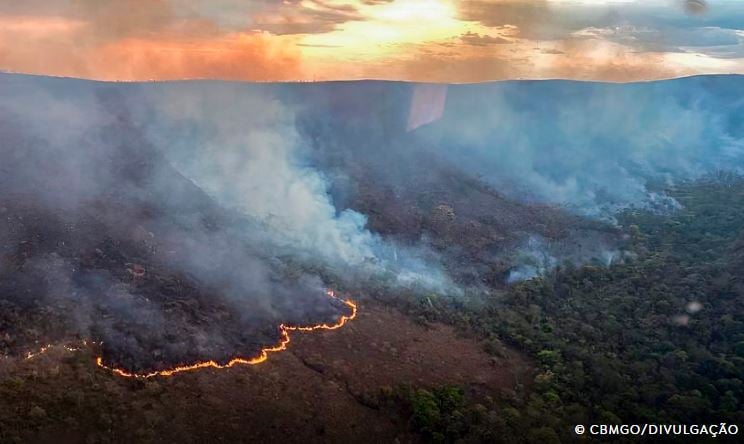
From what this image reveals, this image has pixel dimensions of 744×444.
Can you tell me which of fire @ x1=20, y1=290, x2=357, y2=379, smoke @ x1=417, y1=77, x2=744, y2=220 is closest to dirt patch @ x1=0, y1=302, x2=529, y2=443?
fire @ x1=20, y1=290, x2=357, y2=379

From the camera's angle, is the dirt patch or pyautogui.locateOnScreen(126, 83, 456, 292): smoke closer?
the dirt patch

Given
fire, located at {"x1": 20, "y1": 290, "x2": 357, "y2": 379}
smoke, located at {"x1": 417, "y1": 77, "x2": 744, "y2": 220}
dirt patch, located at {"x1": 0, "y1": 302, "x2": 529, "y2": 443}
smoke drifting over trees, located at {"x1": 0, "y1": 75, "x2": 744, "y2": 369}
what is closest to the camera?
dirt patch, located at {"x1": 0, "y1": 302, "x2": 529, "y2": 443}

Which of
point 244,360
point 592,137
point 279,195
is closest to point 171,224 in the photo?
point 279,195

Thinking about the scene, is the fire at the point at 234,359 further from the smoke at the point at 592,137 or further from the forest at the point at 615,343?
the smoke at the point at 592,137

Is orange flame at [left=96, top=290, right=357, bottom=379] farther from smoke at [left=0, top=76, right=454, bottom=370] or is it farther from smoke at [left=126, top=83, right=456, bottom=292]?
smoke at [left=126, top=83, right=456, bottom=292]

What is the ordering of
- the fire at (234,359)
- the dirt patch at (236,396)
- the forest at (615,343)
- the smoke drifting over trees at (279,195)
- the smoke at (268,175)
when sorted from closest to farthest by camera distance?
the dirt patch at (236,396), the fire at (234,359), the forest at (615,343), the smoke drifting over trees at (279,195), the smoke at (268,175)

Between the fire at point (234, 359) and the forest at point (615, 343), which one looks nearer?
the fire at point (234, 359)

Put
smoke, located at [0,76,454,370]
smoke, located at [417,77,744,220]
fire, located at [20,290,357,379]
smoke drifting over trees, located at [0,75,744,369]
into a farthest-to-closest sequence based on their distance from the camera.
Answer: smoke, located at [417,77,744,220] < smoke drifting over trees, located at [0,75,744,369] < smoke, located at [0,76,454,370] < fire, located at [20,290,357,379]

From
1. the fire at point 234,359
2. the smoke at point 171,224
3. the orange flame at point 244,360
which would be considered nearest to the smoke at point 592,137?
the smoke at point 171,224

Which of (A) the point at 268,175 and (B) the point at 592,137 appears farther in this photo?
(B) the point at 592,137

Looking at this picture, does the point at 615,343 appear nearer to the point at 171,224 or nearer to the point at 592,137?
the point at 171,224

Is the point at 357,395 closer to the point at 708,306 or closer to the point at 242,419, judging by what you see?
the point at 242,419
